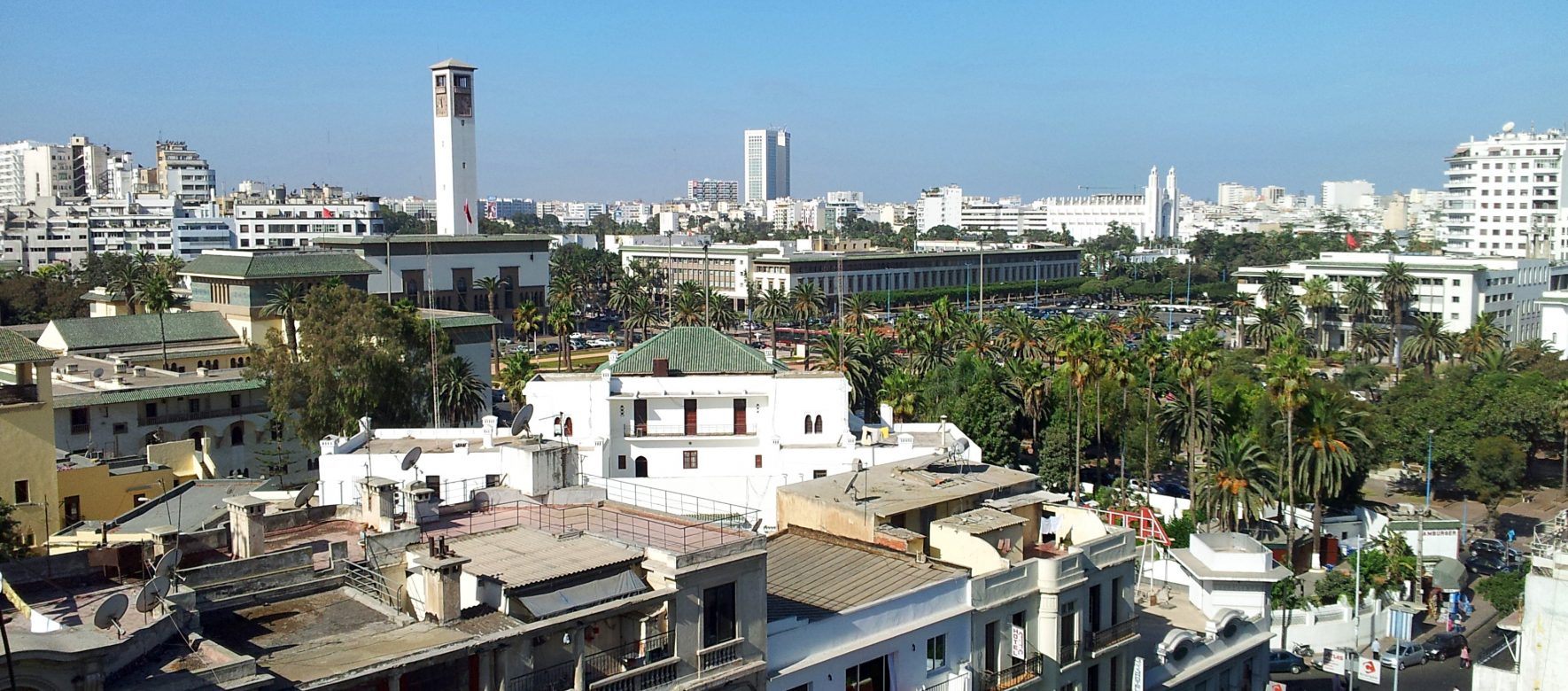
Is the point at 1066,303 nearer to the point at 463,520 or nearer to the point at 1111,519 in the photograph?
the point at 1111,519

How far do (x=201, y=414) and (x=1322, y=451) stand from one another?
44629mm

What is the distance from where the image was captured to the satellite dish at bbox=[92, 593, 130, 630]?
14117 mm

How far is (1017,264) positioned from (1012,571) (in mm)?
162000

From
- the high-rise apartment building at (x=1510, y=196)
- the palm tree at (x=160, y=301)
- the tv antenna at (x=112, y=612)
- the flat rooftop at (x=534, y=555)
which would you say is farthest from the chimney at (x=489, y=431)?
the high-rise apartment building at (x=1510, y=196)

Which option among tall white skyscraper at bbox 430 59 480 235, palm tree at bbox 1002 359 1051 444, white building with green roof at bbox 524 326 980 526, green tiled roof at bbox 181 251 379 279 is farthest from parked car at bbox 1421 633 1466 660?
tall white skyscraper at bbox 430 59 480 235

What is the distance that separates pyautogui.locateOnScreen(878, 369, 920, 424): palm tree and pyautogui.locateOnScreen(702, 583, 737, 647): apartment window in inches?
1500

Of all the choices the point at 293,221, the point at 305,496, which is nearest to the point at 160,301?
the point at 305,496

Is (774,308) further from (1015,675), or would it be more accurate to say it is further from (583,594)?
(583,594)

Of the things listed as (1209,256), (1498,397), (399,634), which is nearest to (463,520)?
(399,634)

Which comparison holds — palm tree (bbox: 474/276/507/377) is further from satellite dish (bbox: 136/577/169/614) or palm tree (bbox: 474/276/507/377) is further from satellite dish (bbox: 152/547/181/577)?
satellite dish (bbox: 136/577/169/614)

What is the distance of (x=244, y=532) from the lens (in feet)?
64.6

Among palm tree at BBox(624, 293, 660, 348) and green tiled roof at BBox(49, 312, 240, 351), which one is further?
palm tree at BBox(624, 293, 660, 348)

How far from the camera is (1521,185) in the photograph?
505 feet

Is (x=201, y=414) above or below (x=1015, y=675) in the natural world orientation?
above
